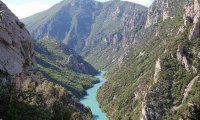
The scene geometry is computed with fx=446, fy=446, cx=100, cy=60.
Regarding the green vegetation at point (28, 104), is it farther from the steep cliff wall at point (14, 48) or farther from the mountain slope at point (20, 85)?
the steep cliff wall at point (14, 48)

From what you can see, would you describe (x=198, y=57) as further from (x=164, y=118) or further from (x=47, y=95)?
(x=47, y=95)

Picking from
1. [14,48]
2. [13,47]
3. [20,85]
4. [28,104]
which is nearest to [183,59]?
[14,48]

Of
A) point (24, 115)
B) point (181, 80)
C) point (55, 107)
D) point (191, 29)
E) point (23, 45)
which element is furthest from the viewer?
point (191, 29)

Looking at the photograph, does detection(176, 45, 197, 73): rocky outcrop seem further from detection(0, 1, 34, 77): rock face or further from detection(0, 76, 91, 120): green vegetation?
detection(0, 76, 91, 120): green vegetation

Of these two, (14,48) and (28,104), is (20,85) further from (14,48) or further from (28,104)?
(14,48)

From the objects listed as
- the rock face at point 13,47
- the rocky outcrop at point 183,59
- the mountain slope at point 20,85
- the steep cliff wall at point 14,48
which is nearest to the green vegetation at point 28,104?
the mountain slope at point 20,85

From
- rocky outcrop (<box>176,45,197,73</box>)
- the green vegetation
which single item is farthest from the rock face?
rocky outcrop (<box>176,45,197,73</box>)

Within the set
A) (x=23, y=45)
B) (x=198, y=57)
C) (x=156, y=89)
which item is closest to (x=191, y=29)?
(x=198, y=57)
